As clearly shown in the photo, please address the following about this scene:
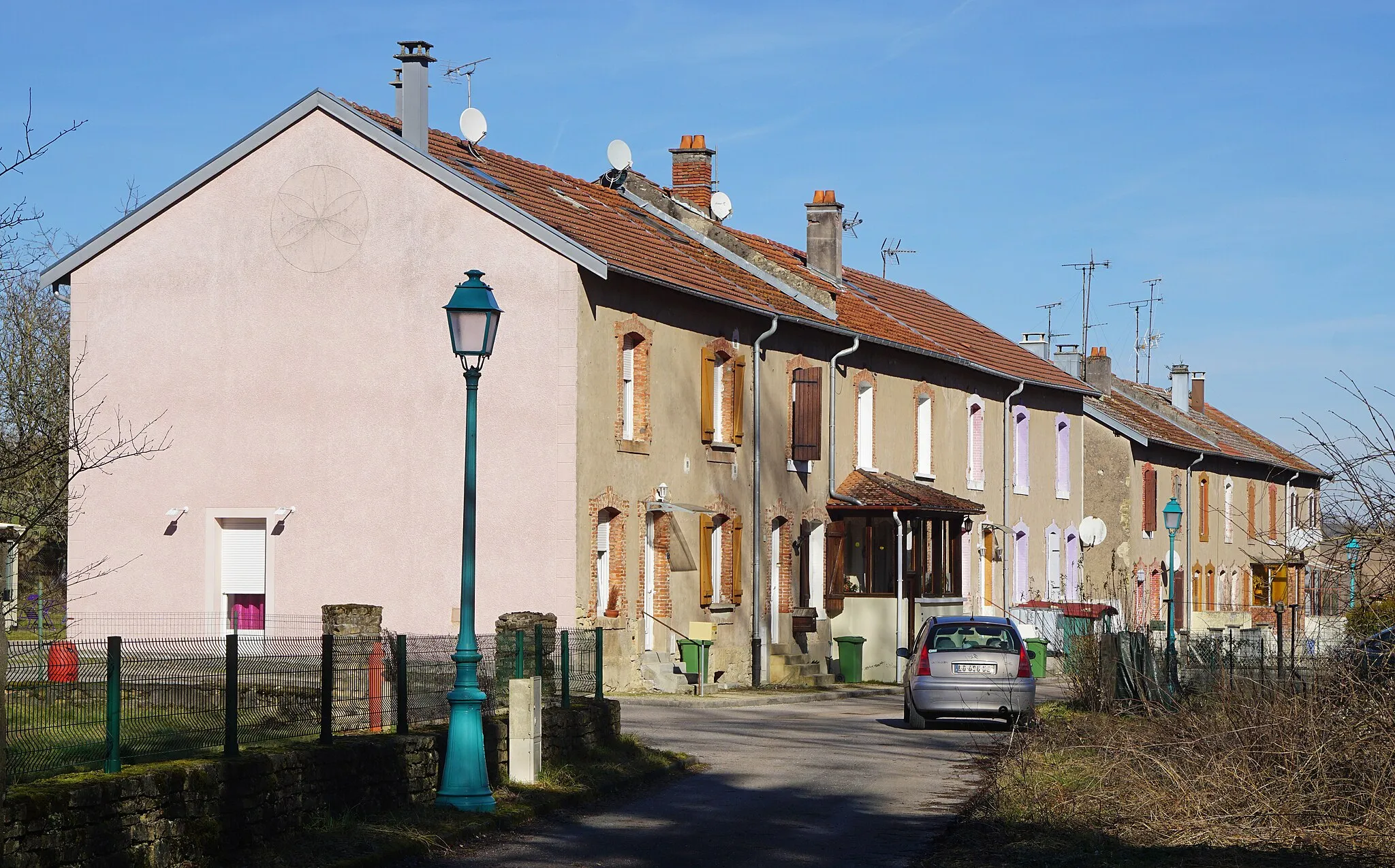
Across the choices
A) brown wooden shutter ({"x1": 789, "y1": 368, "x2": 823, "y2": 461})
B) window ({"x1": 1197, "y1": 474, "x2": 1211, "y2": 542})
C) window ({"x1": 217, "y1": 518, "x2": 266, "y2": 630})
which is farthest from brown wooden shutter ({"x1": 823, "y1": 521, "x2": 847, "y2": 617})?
window ({"x1": 1197, "y1": 474, "x2": 1211, "y2": 542})

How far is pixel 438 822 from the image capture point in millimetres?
12180

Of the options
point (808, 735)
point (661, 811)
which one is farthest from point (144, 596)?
point (661, 811)

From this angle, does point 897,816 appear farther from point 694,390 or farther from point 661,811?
point 694,390

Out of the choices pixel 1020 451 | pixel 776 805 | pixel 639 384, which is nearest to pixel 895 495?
pixel 639 384

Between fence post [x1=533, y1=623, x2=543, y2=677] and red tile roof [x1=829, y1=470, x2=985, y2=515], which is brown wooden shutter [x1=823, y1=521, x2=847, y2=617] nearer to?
red tile roof [x1=829, y1=470, x2=985, y2=515]

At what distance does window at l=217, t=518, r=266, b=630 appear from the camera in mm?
26969

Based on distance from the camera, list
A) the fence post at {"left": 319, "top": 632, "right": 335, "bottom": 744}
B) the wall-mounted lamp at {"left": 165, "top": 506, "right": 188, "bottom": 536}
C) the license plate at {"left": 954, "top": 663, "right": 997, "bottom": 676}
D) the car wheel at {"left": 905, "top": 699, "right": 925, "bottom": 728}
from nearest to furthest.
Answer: the fence post at {"left": 319, "top": 632, "right": 335, "bottom": 744} < the license plate at {"left": 954, "top": 663, "right": 997, "bottom": 676} < the car wheel at {"left": 905, "top": 699, "right": 925, "bottom": 728} < the wall-mounted lamp at {"left": 165, "top": 506, "right": 188, "bottom": 536}

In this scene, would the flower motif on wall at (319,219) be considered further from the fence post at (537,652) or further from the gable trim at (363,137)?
the fence post at (537,652)

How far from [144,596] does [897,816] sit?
1682 cm

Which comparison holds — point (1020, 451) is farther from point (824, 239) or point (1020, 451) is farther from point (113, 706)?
point (113, 706)

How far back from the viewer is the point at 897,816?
13734mm

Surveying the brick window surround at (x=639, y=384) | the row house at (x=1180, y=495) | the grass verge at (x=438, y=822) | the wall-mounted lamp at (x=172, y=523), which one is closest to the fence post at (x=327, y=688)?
the grass verge at (x=438, y=822)

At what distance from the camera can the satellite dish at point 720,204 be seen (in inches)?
1430

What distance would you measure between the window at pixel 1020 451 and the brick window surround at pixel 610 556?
59.8 feet
